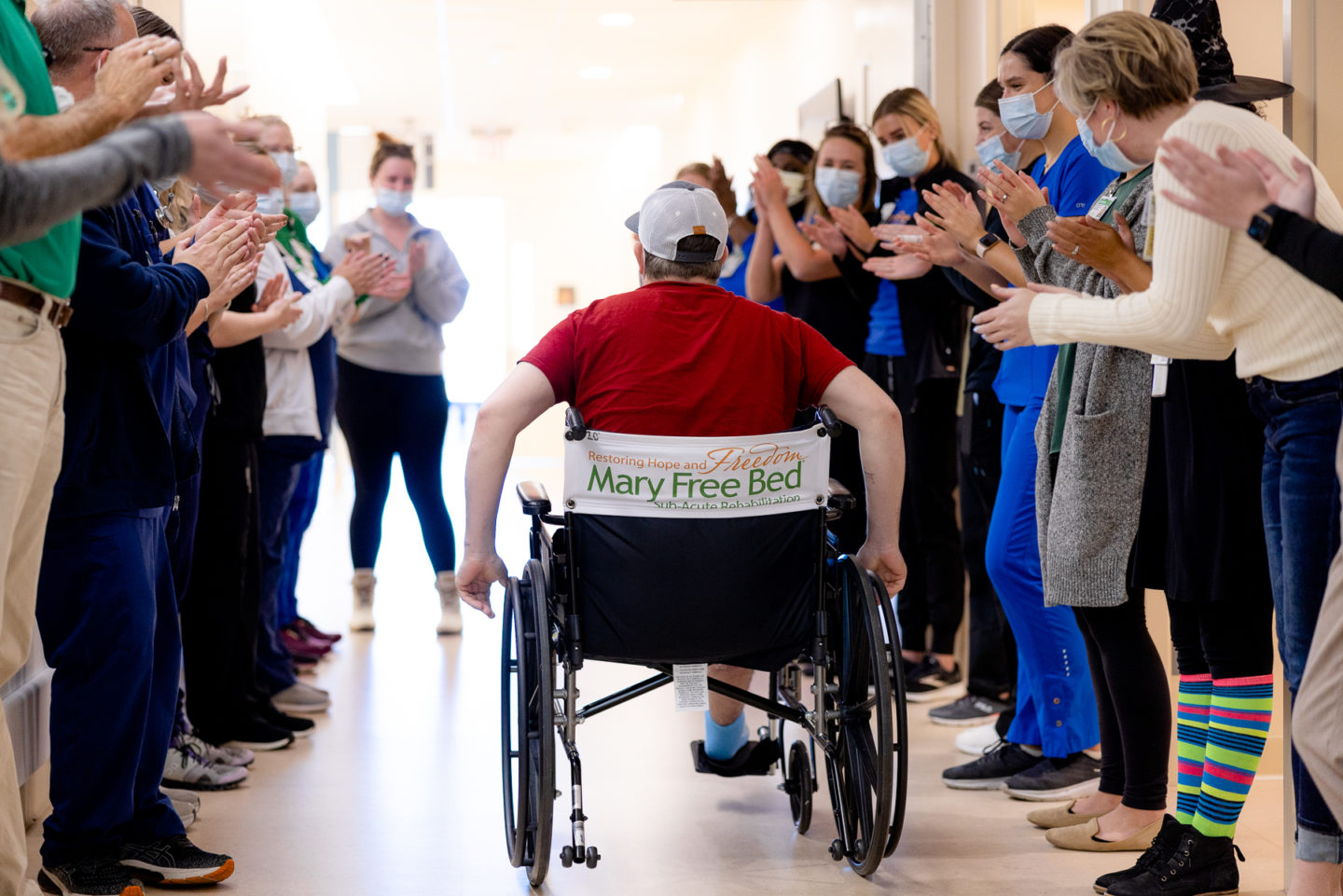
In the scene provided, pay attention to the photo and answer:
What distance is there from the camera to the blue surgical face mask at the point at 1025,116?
2637 mm

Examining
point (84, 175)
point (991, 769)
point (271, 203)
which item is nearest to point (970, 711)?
point (991, 769)

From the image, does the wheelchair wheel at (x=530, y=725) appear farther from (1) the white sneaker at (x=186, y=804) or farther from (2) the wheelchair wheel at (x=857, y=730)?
(1) the white sneaker at (x=186, y=804)

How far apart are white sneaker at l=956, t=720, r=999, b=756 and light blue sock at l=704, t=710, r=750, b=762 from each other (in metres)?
0.61

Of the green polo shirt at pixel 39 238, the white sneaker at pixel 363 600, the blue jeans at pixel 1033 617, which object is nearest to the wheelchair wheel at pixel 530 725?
the green polo shirt at pixel 39 238

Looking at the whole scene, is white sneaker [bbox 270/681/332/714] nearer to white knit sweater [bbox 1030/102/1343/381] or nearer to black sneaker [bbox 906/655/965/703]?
A: black sneaker [bbox 906/655/965/703]

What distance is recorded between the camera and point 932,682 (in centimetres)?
357

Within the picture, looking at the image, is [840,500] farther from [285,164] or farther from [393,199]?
[393,199]

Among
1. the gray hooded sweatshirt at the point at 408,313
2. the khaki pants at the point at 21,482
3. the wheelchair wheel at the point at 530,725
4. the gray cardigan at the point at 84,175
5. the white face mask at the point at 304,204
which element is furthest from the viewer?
the gray hooded sweatshirt at the point at 408,313

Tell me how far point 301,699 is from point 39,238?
2.06 m

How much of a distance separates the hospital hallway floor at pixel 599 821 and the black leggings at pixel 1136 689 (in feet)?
0.53

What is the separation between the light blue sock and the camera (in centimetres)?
267

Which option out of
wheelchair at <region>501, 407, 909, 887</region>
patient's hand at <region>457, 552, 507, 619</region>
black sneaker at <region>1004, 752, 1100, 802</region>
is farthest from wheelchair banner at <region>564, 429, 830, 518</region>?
black sneaker at <region>1004, 752, 1100, 802</region>

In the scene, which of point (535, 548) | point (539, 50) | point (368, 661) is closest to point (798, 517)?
point (535, 548)

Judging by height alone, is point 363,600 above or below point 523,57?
below
